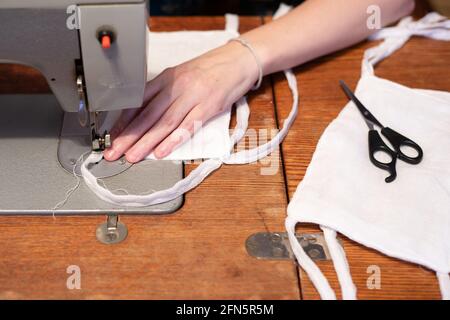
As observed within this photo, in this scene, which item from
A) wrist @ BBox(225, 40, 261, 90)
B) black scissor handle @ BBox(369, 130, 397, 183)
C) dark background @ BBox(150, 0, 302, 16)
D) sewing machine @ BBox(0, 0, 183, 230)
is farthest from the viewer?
dark background @ BBox(150, 0, 302, 16)

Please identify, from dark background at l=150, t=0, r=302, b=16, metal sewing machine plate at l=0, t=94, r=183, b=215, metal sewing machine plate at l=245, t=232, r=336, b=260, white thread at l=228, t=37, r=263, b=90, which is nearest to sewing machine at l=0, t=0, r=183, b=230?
metal sewing machine plate at l=0, t=94, r=183, b=215

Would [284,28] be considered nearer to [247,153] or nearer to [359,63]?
[359,63]

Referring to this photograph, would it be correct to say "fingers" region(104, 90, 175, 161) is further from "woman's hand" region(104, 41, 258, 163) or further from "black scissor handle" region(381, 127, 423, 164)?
"black scissor handle" region(381, 127, 423, 164)

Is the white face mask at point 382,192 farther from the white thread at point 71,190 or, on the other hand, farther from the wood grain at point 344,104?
the white thread at point 71,190

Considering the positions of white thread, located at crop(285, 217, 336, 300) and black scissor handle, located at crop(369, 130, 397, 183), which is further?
black scissor handle, located at crop(369, 130, 397, 183)

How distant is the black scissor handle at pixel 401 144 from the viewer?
0.85 m

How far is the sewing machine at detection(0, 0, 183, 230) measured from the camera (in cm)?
70

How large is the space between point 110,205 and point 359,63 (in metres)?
0.57

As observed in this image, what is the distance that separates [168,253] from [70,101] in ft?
0.82

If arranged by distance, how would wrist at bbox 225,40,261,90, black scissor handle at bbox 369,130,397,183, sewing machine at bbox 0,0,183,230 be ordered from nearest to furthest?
sewing machine at bbox 0,0,183,230, black scissor handle at bbox 369,130,397,183, wrist at bbox 225,40,261,90

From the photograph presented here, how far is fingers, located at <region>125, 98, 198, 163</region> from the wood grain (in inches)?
6.8

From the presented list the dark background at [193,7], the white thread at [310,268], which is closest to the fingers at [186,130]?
the white thread at [310,268]

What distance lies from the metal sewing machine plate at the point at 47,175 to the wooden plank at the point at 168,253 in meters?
0.02
